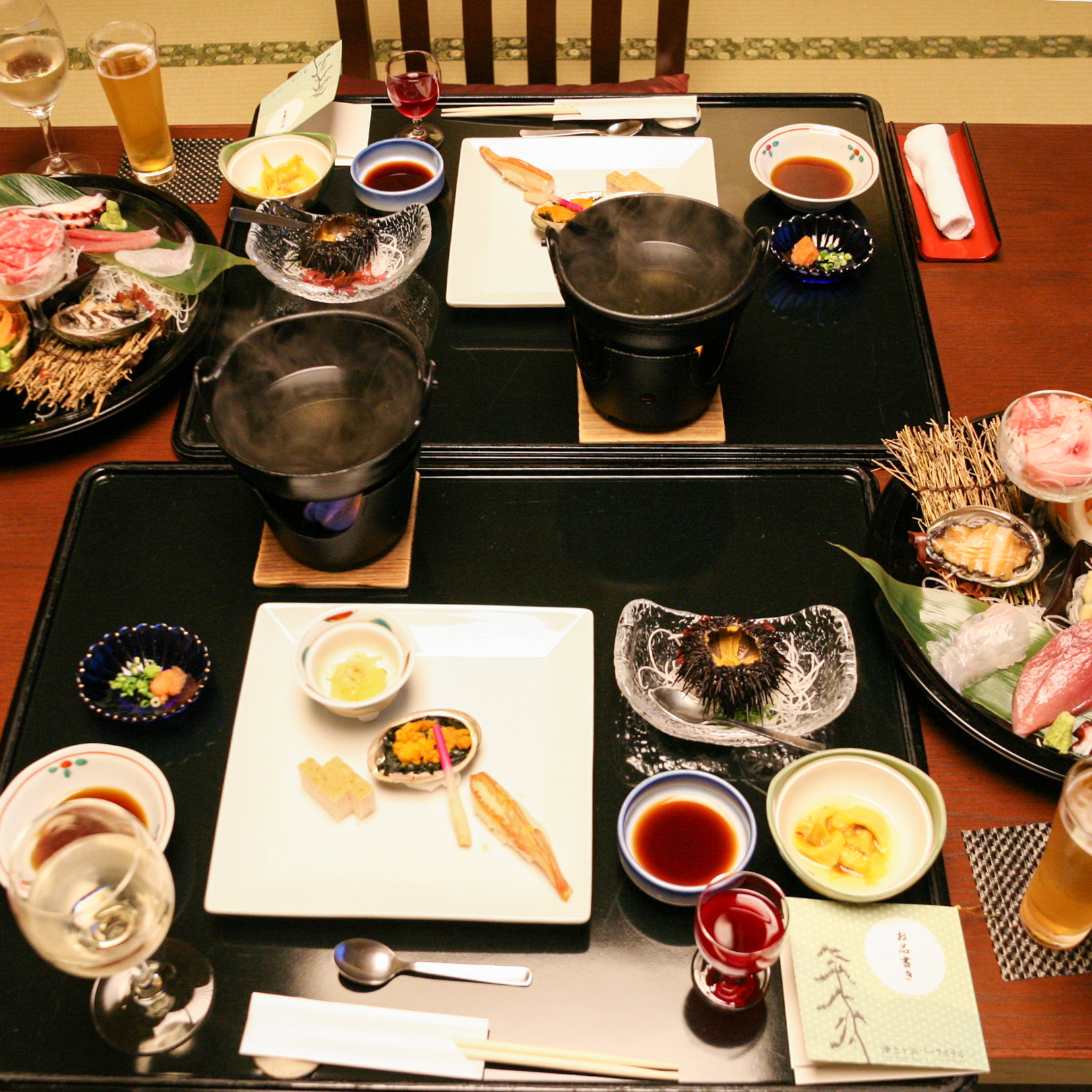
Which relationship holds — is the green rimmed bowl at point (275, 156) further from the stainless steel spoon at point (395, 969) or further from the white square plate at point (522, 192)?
the stainless steel spoon at point (395, 969)

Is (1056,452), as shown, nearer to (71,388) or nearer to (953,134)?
(953,134)

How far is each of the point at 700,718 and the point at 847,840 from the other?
9.6 inches

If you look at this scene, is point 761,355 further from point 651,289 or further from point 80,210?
point 80,210

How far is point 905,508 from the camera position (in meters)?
1.62

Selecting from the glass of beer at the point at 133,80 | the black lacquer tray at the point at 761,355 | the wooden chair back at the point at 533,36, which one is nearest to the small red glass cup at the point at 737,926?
the black lacquer tray at the point at 761,355

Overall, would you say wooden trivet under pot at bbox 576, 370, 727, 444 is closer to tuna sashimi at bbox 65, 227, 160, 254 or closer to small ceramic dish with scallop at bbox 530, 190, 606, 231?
small ceramic dish with scallop at bbox 530, 190, 606, 231

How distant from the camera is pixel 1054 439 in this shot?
1.52 m

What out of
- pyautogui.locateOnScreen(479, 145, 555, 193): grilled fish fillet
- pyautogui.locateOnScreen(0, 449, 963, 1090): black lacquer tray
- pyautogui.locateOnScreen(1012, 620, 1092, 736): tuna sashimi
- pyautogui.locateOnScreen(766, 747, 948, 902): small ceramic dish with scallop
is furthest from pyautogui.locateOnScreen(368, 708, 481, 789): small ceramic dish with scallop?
pyautogui.locateOnScreen(479, 145, 555, 193): grilled fish fillet

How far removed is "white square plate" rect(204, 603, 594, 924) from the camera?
1.27m

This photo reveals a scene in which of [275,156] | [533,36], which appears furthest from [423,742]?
[533,36]

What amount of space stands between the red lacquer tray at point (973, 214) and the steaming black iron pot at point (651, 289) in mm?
589

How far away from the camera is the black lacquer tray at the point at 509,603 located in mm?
1201

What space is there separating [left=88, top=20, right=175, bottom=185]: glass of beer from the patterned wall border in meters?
1.75

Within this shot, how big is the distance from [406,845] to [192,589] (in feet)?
1.83
